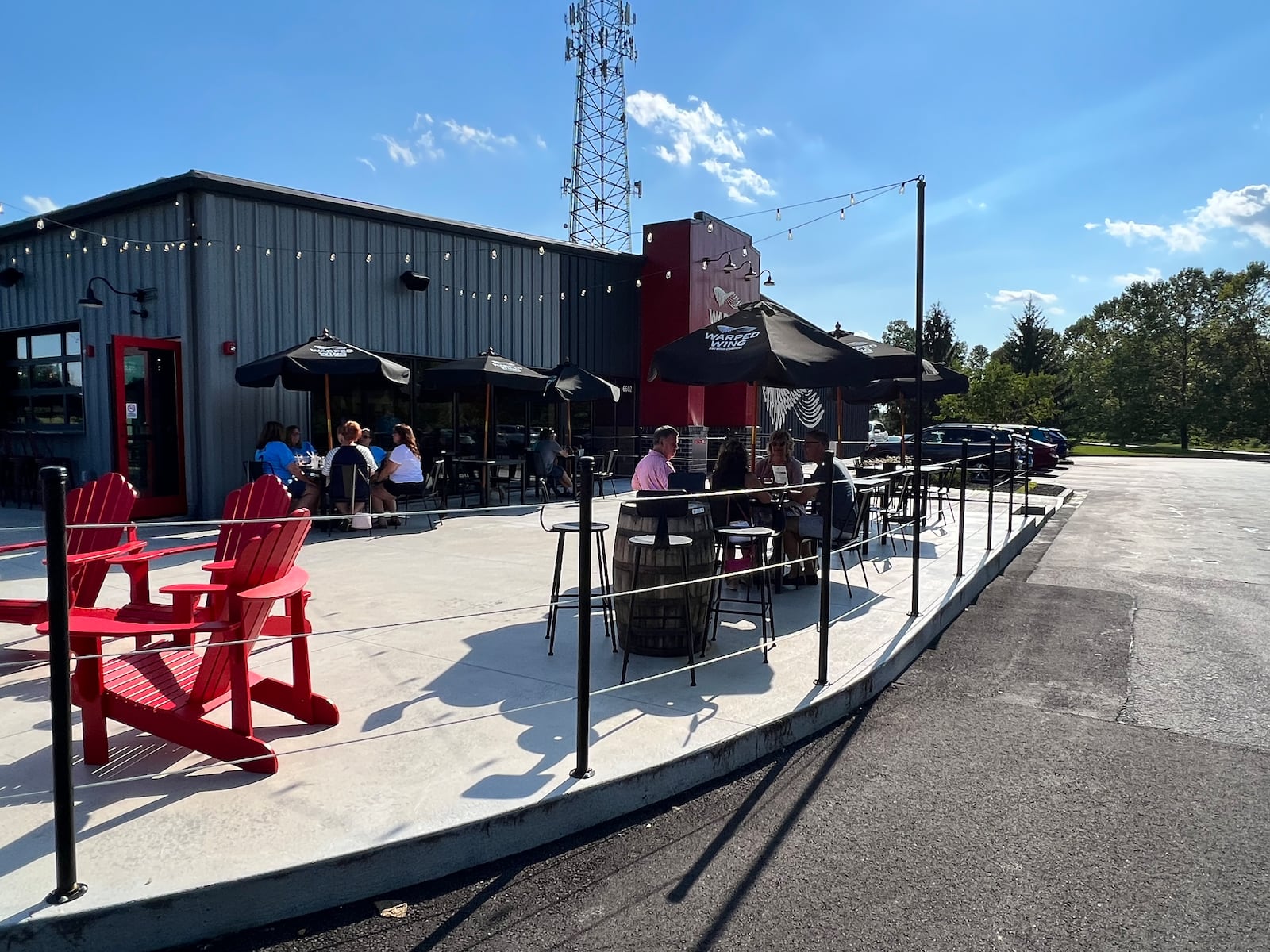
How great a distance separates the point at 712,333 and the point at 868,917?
502cm

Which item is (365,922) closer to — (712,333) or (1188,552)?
(712,333)

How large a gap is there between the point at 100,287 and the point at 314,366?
15.7 ft

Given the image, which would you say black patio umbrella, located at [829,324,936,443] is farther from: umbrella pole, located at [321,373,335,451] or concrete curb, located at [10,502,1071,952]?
umbrella pole, located at [321,373,335,451]

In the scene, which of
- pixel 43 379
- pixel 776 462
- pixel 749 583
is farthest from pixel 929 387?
pixel 43 379

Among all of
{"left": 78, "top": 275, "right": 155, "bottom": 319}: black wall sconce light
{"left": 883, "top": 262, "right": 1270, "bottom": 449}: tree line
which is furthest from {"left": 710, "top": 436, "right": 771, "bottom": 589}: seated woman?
{"left": 883, "top": 262, "right": 1270, "bottom": 449}: tree line

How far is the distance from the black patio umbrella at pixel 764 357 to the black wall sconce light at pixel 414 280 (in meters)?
7.31

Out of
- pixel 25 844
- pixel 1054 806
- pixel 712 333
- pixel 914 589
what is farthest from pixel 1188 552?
pixel 25 844

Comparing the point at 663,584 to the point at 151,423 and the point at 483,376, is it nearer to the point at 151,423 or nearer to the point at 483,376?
the point at 483,376

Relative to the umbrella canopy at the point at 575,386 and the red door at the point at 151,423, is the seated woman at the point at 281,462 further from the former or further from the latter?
the umbrella canopy at the point at 575,386

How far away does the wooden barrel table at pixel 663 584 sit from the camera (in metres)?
4.56

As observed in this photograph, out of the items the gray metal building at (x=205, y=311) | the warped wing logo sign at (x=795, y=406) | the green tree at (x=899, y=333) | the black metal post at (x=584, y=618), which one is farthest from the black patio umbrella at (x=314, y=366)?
the green tree at (x=899, y=333)

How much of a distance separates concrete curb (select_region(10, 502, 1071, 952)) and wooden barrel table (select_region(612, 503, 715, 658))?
40.0 inches

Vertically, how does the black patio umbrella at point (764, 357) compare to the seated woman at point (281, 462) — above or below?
above

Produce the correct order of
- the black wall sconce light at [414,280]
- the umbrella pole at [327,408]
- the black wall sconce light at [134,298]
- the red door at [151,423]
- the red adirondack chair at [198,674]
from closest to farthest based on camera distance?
the red adirondack chair at [198,674], the umbrella pole at [327,408], the red door at [151,423], the black wall sconce light at [134,298], the black wall sconce light at [414,280]
